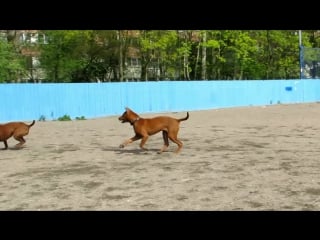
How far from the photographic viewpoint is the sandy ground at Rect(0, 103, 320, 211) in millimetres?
5543

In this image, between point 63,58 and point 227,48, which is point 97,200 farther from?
point 227,48

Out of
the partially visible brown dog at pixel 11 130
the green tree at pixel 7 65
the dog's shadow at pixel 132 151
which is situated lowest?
the dog's shadow at pixel 132 151

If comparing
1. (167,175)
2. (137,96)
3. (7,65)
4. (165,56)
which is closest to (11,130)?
(167,175)

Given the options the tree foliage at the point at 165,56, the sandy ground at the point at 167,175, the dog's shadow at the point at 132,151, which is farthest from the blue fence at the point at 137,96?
the dog's shadow at the point at 132,151

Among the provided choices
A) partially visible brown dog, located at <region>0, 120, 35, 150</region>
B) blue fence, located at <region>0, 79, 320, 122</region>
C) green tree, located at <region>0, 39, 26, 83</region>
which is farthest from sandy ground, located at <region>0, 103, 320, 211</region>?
green tree, located at <region>0, 39, 26, 83</region>

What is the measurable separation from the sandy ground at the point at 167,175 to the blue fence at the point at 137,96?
878cm

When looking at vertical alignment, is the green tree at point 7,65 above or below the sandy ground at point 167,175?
above

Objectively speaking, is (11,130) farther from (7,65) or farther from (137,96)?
(7,65)

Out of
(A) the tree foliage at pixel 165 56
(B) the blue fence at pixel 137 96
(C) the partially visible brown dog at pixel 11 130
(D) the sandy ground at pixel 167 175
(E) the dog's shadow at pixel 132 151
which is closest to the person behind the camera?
(D) the sandy ground at pixel 167 175

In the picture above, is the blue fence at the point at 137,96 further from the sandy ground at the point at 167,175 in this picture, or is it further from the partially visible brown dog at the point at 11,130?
the partially visible brown dog at the point at 11,130

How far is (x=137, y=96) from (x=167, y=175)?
18418mm

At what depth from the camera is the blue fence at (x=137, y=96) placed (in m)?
21.2

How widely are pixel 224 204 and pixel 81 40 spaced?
122ft

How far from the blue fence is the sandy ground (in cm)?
878
